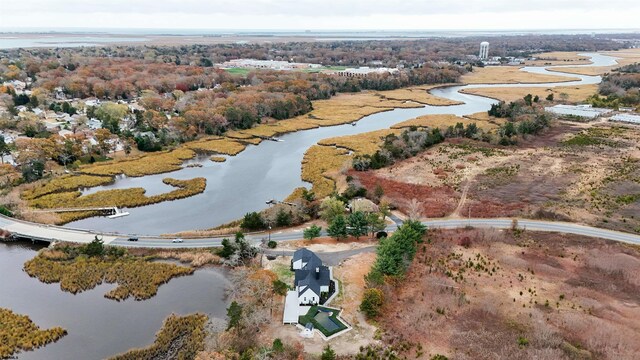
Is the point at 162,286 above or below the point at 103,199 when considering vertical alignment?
below

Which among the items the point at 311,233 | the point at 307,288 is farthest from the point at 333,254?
the point at 307,288

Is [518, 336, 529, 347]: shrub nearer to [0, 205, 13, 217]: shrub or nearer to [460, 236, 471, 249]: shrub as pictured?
[460, 236, 471, 249]: shrub

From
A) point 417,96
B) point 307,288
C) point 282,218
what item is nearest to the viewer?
point 307,288

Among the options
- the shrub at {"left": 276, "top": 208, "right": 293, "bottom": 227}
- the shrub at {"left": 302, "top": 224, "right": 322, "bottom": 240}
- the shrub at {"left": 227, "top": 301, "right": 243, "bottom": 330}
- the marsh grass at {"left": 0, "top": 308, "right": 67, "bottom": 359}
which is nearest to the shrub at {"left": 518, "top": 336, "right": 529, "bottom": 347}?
the shrub at {"left": 227, "top": 301, "right": 243, "bottom": 330}

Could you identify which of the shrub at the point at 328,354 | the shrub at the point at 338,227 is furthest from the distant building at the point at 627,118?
the shrub at the point at 328,354

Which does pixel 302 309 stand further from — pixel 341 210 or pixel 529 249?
pixel 529 249

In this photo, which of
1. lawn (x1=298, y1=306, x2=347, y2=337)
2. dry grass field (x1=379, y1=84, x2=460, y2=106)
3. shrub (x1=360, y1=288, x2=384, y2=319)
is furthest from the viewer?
dry grass field (x1=379, y1=84, x2=460, y2=106)

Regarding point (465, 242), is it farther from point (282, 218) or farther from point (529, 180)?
point (529, 180)
